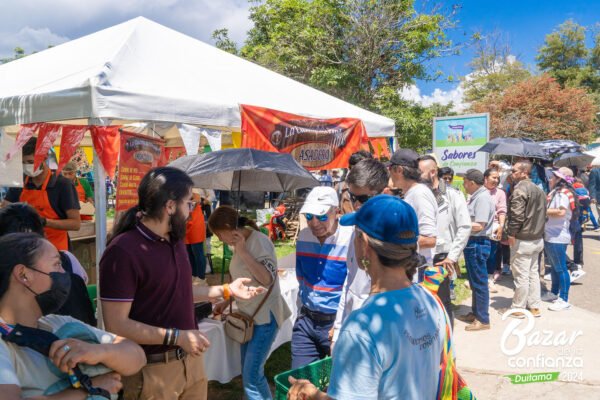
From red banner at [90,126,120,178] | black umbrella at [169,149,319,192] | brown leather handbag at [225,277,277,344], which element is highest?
red banner at [90,126,120,178]

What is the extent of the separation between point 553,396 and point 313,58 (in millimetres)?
16027

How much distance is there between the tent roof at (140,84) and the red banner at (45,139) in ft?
1.21

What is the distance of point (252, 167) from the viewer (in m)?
3.29

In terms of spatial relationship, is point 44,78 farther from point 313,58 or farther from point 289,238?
point 313,58

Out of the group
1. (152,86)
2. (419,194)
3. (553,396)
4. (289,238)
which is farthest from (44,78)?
(289,238)

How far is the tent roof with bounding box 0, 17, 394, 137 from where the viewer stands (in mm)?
3271

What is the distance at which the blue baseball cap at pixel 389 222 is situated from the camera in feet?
4.97

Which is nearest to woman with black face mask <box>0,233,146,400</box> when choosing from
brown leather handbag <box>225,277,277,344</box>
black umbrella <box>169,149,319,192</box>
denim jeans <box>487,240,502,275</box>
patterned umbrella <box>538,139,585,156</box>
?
brown leather handbag <box>225,277,277,344</box>

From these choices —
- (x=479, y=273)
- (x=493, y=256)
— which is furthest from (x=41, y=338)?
(x=493, y=256)

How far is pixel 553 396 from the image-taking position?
13.0ft

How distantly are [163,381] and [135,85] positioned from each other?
2.42 m

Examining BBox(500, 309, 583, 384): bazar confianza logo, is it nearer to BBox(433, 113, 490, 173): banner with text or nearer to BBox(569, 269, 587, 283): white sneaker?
BBox(569, 269, 587, 283): white sneaker

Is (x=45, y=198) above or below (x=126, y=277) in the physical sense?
above

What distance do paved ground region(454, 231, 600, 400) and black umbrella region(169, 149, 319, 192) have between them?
2706 mm
